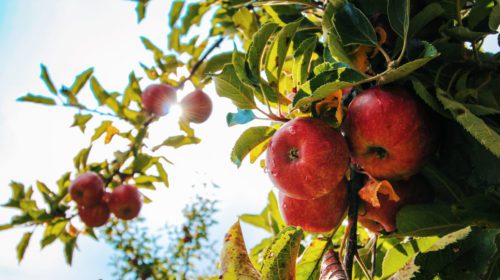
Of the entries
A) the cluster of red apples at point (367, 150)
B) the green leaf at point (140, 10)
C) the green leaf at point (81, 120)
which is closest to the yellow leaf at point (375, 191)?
the cluster of red apples at point (367, 150)

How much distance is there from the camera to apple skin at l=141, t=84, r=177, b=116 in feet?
7.52

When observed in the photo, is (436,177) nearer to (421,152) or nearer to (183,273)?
(421,152)

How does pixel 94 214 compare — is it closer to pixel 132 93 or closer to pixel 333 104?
pixel 132 93

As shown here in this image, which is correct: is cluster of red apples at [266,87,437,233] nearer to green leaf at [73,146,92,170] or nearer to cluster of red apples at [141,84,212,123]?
cluster of red apples at [141,84,212,123]

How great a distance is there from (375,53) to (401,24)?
117 mm

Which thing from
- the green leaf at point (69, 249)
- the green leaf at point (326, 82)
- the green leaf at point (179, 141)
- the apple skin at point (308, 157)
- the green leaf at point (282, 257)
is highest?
the green leaf at point (326, 82)

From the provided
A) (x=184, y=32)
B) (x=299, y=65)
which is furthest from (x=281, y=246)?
(x=184, y=32)

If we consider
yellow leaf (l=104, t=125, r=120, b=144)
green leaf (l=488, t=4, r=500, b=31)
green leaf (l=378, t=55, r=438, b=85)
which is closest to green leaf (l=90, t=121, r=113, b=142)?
yellow leaf (l=104, t=125, r=120, b=144)

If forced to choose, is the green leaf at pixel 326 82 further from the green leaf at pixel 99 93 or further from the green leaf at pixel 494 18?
the green leaf at pixel 99 93

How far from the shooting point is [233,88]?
0.89 m

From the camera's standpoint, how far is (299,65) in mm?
898

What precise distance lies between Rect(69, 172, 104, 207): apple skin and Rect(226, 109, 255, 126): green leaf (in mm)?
1536

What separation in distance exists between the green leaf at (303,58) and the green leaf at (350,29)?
95 mm

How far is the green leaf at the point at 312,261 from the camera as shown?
0.92m
